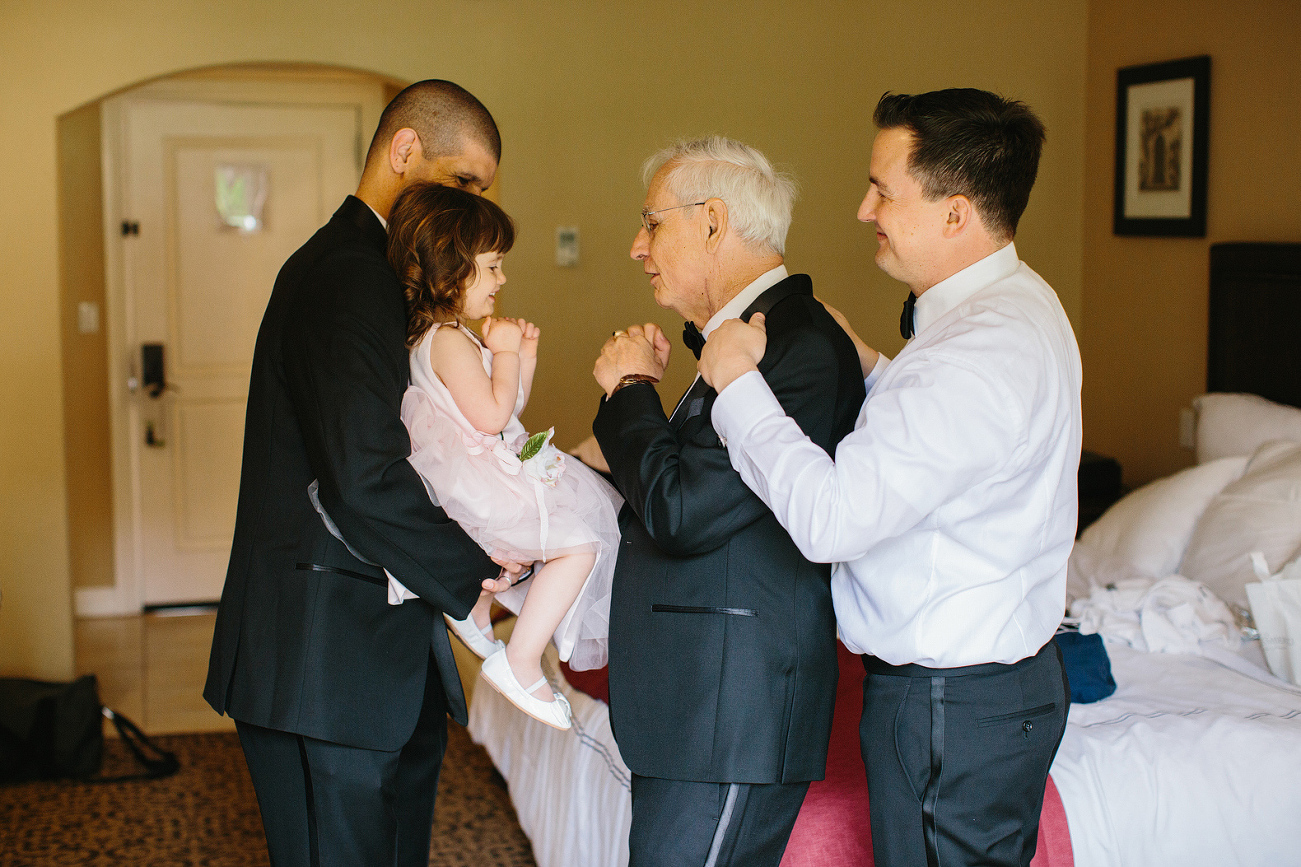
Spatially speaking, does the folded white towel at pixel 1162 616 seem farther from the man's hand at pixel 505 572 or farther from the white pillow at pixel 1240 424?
the man's hand at pixel 505 572

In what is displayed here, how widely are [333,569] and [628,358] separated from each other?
554mm

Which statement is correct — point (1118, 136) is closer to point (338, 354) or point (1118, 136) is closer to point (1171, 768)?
point (1171, 768)

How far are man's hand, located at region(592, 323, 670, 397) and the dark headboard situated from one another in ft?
8.53

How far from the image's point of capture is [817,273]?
15.0 ft

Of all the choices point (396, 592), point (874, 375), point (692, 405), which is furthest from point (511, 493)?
point (874, 375)

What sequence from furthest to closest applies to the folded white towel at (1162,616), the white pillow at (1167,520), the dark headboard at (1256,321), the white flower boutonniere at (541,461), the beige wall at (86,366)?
the beige wall at (86,366) → the dark headboard at (1256,321) → the white pillow at (1167,520) → the folded white towel at (1162,616) → the white flower boutonniere at (541,461)

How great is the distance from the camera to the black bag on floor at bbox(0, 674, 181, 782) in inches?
139

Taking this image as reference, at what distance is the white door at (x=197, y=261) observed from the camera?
5.11m

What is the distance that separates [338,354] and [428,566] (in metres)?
0.34

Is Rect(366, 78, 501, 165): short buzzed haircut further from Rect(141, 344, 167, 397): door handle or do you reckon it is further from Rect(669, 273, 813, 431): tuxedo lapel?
Rect(141, 344, 167, 397): door handle

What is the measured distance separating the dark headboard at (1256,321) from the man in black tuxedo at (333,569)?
2861mm

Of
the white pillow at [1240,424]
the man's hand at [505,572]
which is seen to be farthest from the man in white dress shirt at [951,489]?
the white pillow at [1240,424]

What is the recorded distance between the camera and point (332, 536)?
5.49 feet

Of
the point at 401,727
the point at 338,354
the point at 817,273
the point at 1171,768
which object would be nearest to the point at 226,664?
the point at 401,727
